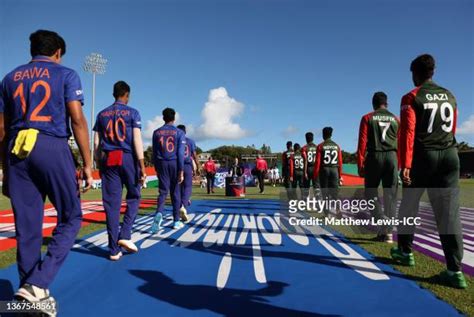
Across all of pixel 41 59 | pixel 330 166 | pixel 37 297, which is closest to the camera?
pixel 37 297

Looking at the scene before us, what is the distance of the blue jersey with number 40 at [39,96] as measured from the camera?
2.65 metres

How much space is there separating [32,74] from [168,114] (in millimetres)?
4058

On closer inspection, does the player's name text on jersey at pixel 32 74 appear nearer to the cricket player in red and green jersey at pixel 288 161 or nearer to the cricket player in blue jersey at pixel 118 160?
the cricket player in blue jersey at pixel 118 160

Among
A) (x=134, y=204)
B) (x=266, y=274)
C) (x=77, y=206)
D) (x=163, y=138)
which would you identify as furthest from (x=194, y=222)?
(x=77, y=206)

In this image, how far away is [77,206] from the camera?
9.20 feet

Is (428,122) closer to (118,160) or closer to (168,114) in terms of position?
(118,160)

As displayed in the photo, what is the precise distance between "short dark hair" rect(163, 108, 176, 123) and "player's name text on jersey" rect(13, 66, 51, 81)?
13.1 feet

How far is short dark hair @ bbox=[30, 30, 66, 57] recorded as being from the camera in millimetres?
2828

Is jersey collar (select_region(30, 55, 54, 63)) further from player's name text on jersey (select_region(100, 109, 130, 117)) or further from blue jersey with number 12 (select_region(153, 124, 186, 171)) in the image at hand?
blue jersey with number 12 (select_region(153, 124, 186, 171))

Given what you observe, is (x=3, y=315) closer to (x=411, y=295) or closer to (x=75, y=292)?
(x=75, y=292)

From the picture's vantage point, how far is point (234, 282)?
3.32 meters

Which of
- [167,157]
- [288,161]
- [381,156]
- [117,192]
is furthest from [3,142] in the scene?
[288,161]

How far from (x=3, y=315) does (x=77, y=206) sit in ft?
3.14

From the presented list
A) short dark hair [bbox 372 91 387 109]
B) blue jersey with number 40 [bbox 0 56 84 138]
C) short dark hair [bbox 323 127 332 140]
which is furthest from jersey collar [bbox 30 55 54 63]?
short dark hair [bbox 323 127 332 140]
